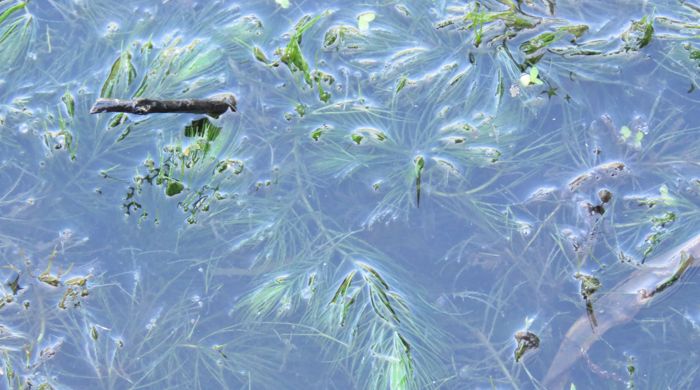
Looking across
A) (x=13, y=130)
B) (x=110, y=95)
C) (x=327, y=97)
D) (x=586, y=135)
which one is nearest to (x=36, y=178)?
(x=13, y=130)

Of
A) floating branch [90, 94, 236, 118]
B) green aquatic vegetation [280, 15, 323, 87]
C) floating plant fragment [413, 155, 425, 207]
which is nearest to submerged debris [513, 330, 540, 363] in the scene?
floating plant fragment [413, 155, 425, 207]

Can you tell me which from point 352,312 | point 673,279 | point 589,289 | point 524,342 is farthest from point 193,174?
point 673,279

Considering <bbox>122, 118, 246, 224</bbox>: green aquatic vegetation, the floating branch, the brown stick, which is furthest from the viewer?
<bbox>122, 118, 246, 224</bbox>: green aquatic vegetation

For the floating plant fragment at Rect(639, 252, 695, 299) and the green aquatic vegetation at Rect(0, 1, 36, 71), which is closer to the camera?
the floating plant fragment at Rect(639, 252, 695, 299)

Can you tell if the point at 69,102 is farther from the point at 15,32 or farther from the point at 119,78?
the point at 15,32

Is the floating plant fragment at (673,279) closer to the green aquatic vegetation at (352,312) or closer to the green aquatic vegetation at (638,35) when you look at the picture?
the green aquatic vegetation at (352,312)

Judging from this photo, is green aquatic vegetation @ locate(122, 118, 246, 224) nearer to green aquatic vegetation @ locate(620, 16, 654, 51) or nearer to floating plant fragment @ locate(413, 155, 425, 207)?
floating plant fragment @ locate(413, 155, 425, 207)
